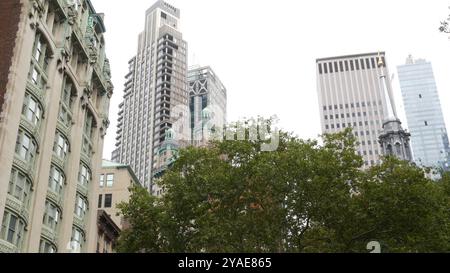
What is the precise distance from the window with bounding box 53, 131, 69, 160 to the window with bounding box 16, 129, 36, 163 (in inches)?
185

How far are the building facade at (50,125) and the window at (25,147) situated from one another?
0.07m

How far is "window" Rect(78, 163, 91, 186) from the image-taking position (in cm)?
5117

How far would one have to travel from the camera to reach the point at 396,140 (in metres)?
136

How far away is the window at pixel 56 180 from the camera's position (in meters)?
44.2

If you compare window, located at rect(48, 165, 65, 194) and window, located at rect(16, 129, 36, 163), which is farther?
window, located at rect(48, 165, 65, 194)

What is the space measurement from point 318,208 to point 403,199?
4643mm

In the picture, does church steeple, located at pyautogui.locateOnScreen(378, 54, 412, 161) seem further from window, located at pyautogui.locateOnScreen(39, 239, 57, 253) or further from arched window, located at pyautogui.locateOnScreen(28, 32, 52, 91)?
window, located at pyautogui.locateOnScreen(39, 239, 57, 253)

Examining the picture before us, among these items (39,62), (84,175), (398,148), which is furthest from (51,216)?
(398,148)

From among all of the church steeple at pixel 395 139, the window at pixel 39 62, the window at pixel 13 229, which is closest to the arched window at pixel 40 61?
the window at pixel 39 62

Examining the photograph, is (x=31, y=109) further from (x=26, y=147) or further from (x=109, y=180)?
(x=109, y=180)

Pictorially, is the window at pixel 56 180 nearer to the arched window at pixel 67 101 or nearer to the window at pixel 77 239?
the window at pixel 77 239

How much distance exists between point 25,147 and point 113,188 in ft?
147

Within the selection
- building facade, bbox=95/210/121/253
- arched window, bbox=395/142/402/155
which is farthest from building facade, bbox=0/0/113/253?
arched window, bbox=395/142/402/155
